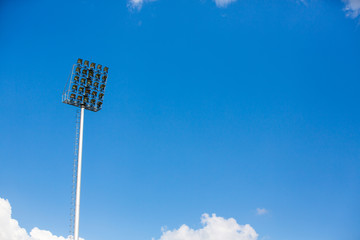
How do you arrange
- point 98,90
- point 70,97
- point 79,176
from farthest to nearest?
point 98,90 → point 70,97 → point 79,176

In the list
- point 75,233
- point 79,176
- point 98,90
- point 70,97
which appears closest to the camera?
point 75,233

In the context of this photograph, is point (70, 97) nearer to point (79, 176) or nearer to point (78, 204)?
point (79, 176)

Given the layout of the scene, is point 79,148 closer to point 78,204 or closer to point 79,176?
point 79,176

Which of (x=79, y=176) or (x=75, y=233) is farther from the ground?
(x=79, y=176)

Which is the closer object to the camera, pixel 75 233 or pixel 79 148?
pixel 75 233

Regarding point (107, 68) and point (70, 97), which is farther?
point (107, 68)

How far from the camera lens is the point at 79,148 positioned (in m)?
36.2

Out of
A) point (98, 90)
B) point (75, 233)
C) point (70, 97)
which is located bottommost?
point (75, 233)

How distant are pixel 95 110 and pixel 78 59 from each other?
6.30 metres

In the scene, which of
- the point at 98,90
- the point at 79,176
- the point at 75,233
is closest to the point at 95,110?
the point at 98,90

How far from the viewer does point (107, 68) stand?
4103 centimetres

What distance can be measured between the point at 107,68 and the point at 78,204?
16.8 m

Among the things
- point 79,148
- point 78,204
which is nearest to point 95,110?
point 79,148

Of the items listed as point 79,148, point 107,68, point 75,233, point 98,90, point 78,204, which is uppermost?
point 107,68
